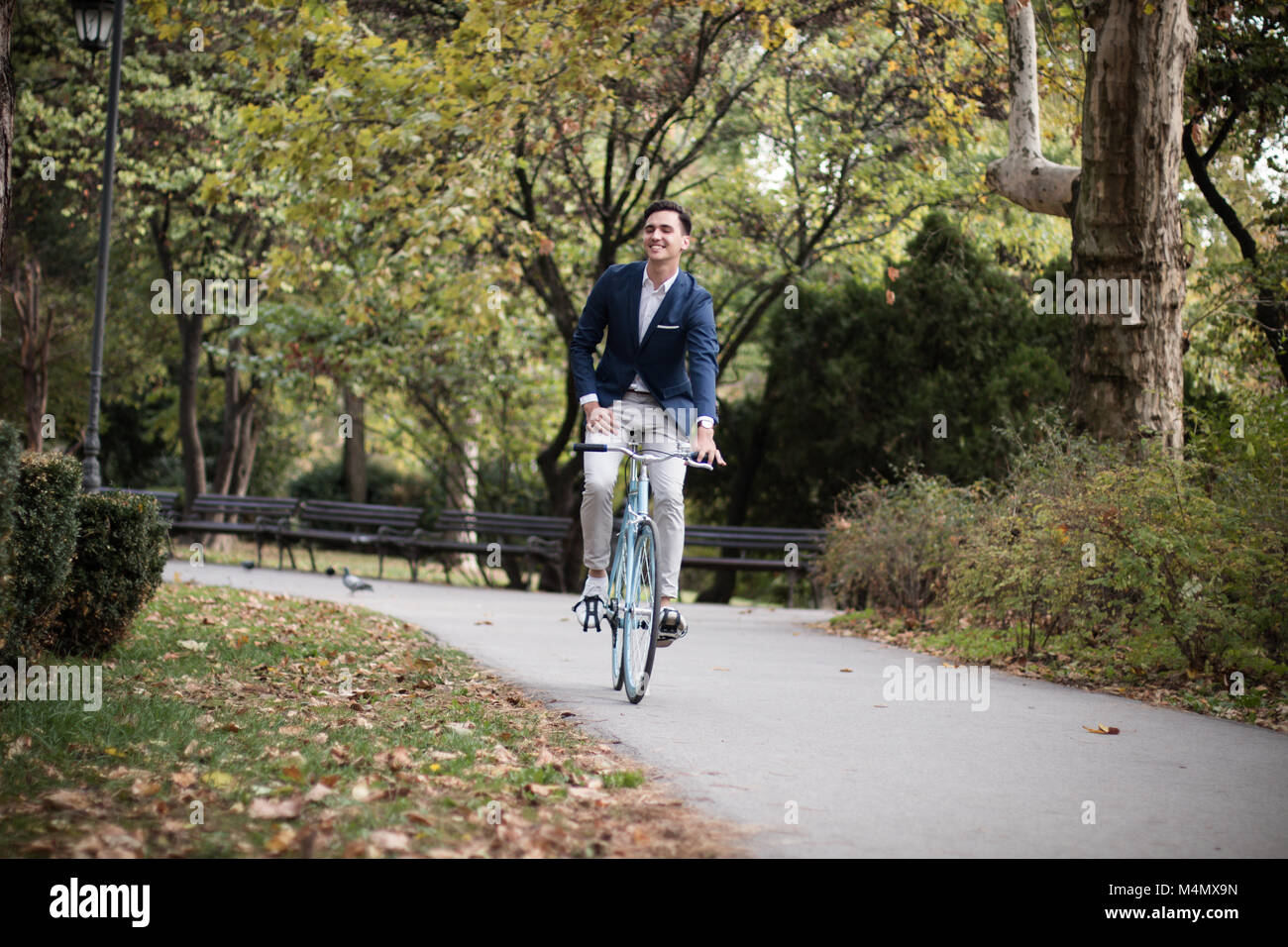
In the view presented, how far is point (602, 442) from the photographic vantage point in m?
6.48

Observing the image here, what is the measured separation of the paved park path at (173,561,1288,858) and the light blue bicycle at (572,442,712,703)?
0.24 meters

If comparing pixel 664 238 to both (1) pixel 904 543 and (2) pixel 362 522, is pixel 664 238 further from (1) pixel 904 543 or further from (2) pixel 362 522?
(2) pixel 362 522

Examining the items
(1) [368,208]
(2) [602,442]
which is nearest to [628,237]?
(1) [368,208]

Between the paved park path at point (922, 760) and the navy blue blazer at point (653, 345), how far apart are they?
1632 millimetres

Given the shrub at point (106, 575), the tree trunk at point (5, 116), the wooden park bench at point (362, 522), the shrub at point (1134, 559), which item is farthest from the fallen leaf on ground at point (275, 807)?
the wooden park bench at point (362, 522)

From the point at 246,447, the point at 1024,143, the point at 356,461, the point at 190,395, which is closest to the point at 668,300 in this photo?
the point at 1024,143

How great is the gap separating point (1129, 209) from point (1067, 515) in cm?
333

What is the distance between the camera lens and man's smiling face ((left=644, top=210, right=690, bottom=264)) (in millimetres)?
6707

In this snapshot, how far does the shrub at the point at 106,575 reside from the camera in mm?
7414

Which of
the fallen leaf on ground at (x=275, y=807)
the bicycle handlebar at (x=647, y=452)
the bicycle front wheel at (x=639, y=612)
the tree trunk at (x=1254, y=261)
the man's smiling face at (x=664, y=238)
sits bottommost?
the fallen leaf on ground at (x=275, y=807)

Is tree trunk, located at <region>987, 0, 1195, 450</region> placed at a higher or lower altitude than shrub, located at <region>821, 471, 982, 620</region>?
higher

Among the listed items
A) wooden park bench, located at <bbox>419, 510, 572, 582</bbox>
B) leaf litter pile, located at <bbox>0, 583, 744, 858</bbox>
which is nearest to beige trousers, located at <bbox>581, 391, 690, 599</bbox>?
leaf litter pile, located at <bbox>0, 583, 744, 858</bbox>

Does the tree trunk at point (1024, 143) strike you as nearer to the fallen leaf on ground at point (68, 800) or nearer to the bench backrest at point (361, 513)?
the fallen leaf on ground at point (68, 800)

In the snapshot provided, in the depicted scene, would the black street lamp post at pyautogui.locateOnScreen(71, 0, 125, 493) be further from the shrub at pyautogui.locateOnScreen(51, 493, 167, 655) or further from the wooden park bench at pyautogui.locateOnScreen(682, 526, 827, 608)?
the wooden park bench at pyautogui.locateOnScreen(682, 526, 827, 608)
